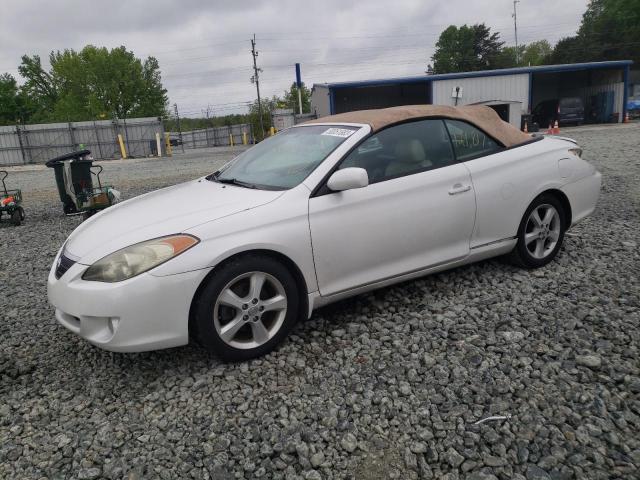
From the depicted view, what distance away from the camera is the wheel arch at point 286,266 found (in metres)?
2.95

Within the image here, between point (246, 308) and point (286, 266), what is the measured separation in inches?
14.8

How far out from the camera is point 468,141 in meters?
4.08

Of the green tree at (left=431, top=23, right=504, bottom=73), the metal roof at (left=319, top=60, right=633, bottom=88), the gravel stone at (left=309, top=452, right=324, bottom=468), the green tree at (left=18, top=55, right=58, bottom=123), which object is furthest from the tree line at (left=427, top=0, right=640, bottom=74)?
the gravel stone at (left=309, top=452, right=324, bottom=468)

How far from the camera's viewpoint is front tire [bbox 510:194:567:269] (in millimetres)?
4262

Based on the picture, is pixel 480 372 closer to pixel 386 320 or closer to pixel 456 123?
pixel 386 320

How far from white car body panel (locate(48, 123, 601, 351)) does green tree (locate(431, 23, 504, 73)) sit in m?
83.6

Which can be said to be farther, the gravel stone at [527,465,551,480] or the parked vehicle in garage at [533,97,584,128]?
the parked vehicle in garage at [533,97,584,128]

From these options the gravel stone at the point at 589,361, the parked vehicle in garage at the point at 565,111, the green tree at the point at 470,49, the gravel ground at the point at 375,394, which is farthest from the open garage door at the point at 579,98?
the green tree at the point at 470,49

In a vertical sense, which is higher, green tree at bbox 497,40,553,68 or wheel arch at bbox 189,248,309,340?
green tree at bbox 497,40,553,68

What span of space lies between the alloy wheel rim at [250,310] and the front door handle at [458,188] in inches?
60.7

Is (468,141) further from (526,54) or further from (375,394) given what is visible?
(526,54)

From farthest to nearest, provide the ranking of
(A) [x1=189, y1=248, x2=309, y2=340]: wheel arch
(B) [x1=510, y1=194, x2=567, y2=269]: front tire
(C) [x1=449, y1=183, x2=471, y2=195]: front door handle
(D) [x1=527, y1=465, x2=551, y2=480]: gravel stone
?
(B) [x1=510, y1=194, x2=567, y2=269]: front tire < (C) [x1=449, y1=183, x2=471, y2=195]: front door handle < (A) [x1=189, y1=248, x2=309, y2=340]: wheel arch < (D) [x1=527, y1=465, x2=551, y2=480]: gravel stone

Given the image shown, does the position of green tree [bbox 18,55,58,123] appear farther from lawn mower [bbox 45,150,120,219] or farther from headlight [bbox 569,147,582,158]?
headlight [bbox 569,147,582,158]

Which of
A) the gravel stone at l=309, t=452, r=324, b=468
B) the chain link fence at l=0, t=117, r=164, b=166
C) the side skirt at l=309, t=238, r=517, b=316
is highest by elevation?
the chain link fence at l=0, t=117, r=164, b=166
